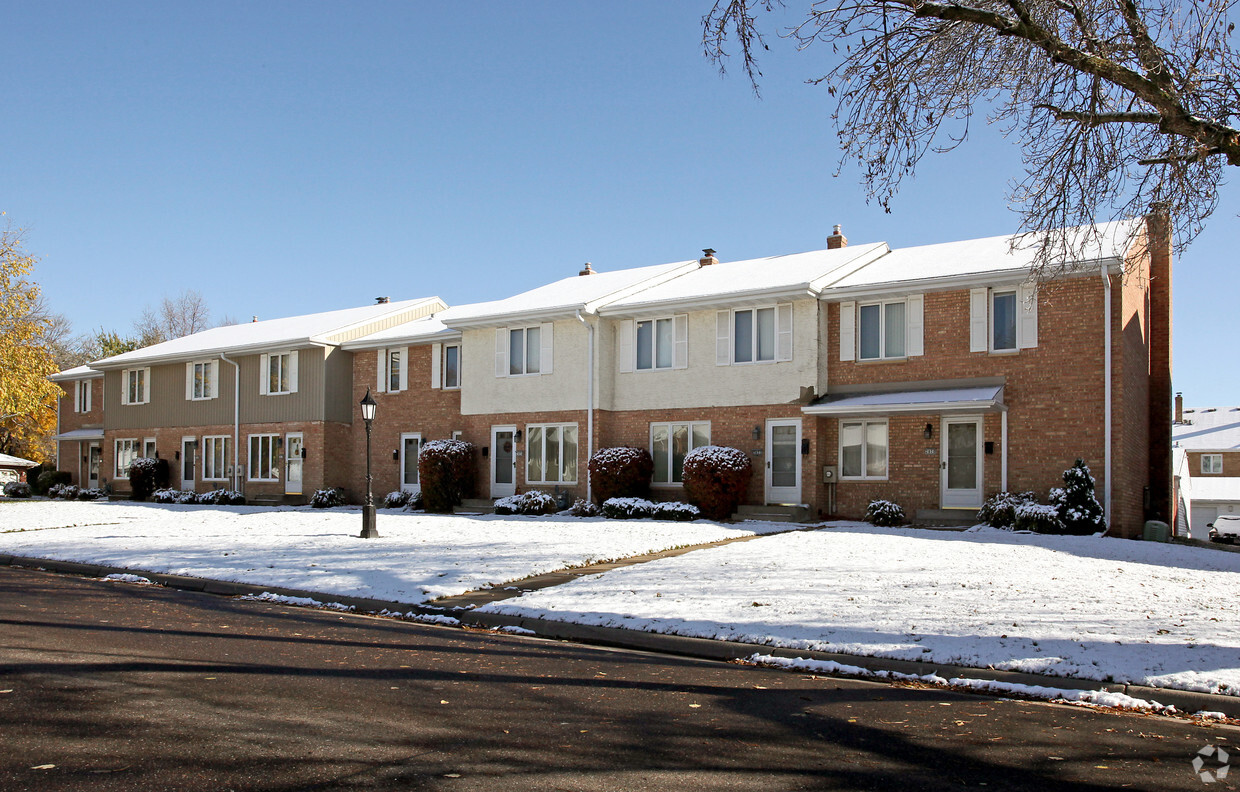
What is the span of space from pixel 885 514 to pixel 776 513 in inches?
98.6

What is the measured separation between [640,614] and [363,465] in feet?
71.9

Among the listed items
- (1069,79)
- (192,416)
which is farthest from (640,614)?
(192,416)

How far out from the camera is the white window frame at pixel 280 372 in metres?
31.1

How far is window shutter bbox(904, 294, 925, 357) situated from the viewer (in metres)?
21.4

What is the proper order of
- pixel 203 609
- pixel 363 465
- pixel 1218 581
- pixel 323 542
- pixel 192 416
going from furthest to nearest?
pixel 192 416 → pixel 363 465 → pixel 323 542 → pixel 1218 581 → pixel 203 609

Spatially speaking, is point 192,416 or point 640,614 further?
point 192,416

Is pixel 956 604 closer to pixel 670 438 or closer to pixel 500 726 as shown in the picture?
pixel 500 726

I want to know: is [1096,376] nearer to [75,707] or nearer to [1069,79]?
[1069,79]

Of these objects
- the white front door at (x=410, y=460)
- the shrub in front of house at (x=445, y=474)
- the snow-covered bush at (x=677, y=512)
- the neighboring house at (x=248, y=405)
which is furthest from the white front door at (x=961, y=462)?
the neighboring house at (x=248, y=405)

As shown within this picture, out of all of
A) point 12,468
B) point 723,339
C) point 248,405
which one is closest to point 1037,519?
point 723,339

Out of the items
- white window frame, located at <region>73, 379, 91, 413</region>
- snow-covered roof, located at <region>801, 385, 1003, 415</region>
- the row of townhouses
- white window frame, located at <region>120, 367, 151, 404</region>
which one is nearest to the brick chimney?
the row of townhouses

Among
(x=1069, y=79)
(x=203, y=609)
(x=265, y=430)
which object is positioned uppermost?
(x=1069, y=79)

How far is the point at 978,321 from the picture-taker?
67.7 ft

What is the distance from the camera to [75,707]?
5918mm
